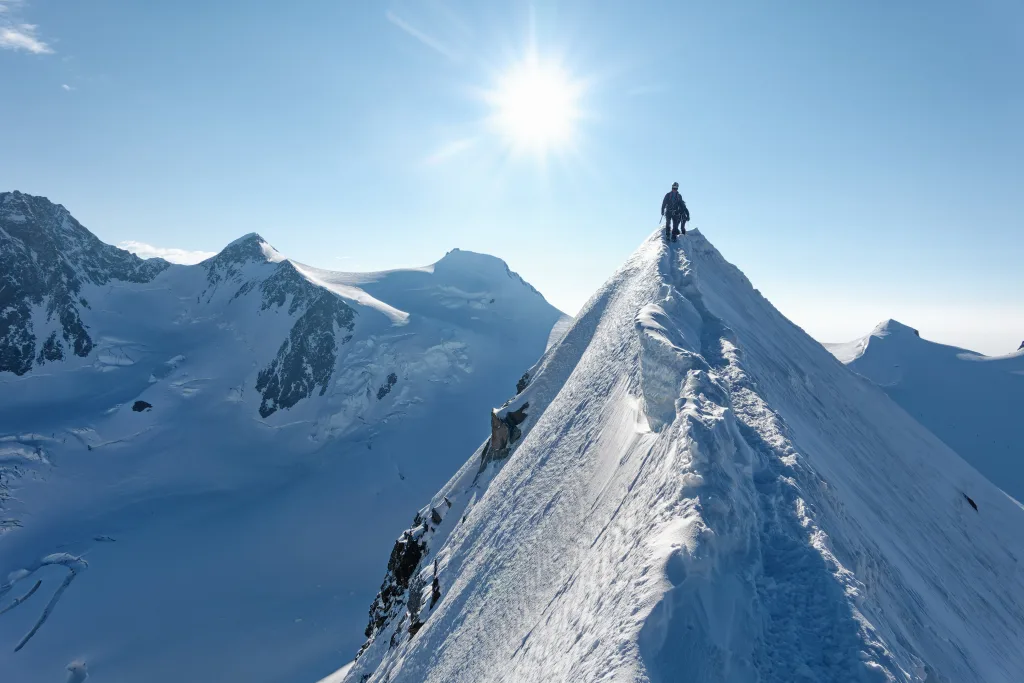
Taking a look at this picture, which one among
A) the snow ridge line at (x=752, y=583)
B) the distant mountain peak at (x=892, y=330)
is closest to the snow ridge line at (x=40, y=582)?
the snow ridge line at (x=752, y=583)

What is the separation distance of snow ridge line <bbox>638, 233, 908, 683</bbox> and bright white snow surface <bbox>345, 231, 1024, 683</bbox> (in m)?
0.02

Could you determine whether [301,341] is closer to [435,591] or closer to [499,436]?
[499,436]

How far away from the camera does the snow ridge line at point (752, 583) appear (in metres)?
5.03

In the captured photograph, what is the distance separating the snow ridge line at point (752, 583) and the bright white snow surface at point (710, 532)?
2 centimetres

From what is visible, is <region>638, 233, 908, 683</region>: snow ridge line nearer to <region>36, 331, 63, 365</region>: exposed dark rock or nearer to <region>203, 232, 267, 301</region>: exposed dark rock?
<region>36, 331, 63, 365</region>: exposed dark rock

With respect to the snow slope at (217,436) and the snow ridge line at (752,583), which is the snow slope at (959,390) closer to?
the snow slope at (217,436)

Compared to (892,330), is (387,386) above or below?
below

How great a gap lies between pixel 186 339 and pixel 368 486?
56.5 meters

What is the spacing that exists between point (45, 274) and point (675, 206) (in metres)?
125

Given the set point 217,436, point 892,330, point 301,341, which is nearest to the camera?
point 217,436

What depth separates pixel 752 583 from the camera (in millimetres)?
5816

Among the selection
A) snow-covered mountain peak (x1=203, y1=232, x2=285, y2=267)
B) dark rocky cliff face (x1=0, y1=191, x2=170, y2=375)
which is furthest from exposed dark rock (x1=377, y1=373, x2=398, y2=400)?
dark rocky cliff face (x1=0, y1=191, x2=170, y2=375)

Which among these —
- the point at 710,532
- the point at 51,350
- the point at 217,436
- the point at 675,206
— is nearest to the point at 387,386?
the point at 217,436

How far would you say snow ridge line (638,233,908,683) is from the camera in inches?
198
